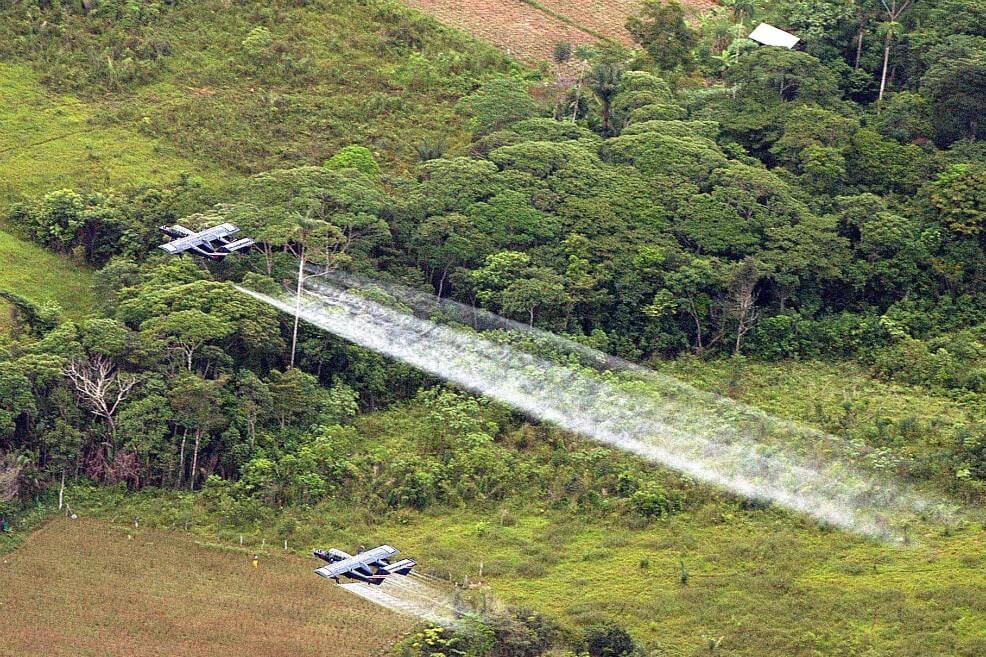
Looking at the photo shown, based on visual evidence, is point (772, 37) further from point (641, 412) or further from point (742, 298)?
point (641, 412)

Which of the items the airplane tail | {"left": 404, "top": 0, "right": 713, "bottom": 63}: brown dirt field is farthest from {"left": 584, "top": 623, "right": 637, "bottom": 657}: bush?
{"left": 404, "top": 0, "right": 713, "bottom": 63}: brown dirt field

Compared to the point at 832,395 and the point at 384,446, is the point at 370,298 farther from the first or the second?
the point at 832,395

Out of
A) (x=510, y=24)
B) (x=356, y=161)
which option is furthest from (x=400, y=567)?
(x=510, y=24)

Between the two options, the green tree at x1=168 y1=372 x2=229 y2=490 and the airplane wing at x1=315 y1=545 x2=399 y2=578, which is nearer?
the airplane wing at x1=315 y1=545 x2=399 y2=578

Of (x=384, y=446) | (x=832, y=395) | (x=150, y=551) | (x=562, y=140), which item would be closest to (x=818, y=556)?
(x=832, y=395)

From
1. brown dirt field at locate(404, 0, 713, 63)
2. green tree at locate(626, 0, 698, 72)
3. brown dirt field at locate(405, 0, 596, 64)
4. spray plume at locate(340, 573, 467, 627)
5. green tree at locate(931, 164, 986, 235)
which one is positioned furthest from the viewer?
brown dirt field at locate(404, 0, 713, 63)

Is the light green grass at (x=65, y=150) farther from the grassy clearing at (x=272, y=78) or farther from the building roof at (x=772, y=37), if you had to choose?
the building roof at (x=772, y=37)

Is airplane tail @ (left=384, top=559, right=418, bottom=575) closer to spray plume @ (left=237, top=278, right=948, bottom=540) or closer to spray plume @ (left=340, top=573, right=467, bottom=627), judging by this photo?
spray plume @ (left=340, top=573, right=467, bottom=627)
